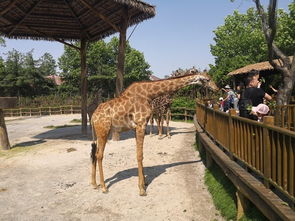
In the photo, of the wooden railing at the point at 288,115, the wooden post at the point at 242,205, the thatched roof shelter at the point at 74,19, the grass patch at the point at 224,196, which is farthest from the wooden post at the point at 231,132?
the thatched roof shelter at the point at 74,19

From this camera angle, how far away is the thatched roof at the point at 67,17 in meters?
11.4

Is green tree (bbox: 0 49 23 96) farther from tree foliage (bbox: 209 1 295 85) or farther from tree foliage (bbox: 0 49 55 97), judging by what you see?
tree foliage (bbox: 209 1 295 85)

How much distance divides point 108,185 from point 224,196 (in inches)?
112

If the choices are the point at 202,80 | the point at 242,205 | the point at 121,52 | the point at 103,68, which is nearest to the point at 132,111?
the point at 202,80

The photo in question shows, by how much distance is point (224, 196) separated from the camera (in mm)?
5410

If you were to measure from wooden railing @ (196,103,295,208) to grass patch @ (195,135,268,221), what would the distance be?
1.82 ft

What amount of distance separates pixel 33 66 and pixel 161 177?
42296mm

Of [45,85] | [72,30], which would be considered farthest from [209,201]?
[45,85]

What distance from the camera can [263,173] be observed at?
150 inches

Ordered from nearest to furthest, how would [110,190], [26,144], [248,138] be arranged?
[248,138] < [110,190] < [26,144]

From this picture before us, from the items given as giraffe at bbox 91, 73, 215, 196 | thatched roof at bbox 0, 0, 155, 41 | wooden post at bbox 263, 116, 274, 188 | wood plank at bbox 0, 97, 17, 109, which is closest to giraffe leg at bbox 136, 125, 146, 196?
giraffe at bbox 91, 73, 215, 196

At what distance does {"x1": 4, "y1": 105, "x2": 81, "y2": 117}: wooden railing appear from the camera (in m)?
31.7

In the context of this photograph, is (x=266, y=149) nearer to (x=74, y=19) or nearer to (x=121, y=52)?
(x=121, y=52)

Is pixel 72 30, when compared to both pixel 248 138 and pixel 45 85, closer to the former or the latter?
pixel 248 138
